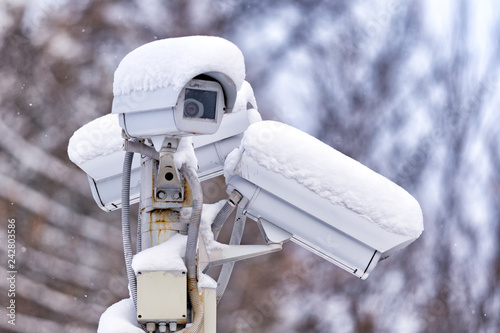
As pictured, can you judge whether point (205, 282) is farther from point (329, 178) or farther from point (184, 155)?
point (329, 178)

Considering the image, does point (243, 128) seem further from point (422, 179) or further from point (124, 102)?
point (422, 179)

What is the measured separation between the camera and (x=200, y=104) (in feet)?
10.6

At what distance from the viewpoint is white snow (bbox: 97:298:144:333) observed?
3252 mm

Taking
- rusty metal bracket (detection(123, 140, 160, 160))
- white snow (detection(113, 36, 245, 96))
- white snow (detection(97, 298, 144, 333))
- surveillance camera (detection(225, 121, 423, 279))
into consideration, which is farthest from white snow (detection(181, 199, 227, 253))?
white snow (detection(113, 36, 245, 96))

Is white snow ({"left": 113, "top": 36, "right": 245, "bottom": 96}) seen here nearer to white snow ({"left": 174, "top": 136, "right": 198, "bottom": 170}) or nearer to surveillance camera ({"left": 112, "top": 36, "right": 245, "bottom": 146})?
surveillance camera ({"left": 112, "top": 36, "right": 245, "bottom": 146})

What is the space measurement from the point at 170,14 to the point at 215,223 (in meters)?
5.32

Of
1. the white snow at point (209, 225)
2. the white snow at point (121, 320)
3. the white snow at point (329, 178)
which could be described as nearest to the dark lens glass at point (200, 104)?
the white snow at point (329, 178)

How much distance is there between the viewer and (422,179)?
875cm

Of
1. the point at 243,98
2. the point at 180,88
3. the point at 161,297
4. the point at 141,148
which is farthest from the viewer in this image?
the point at 243,98

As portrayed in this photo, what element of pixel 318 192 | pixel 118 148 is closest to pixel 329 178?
pixel 318 192

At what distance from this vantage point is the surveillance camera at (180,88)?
3174mm

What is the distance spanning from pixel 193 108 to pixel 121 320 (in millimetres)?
736

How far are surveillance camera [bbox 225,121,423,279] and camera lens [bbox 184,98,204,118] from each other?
295 mm

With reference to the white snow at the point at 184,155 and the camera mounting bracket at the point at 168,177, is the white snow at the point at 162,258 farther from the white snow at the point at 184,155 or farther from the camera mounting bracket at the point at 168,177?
the white snow at the point at 184,155
